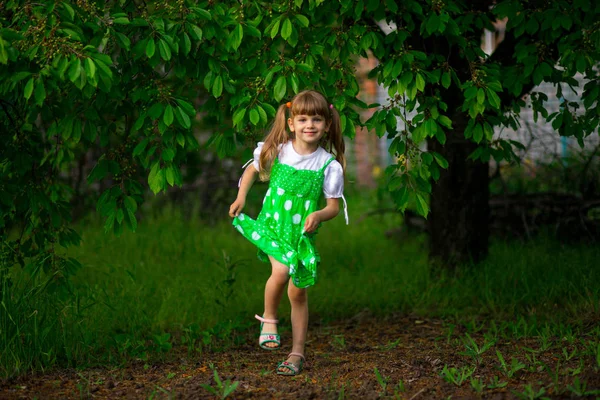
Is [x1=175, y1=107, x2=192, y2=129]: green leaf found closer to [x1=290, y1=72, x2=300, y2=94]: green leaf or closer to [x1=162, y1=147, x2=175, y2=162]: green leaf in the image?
[x1=162, y1=147, x2=175, y2=162]: green leaf

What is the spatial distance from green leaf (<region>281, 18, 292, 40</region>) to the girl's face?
0.39 m

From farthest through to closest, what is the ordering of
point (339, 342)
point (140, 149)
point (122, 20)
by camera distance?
point (339, 342) < point (140, 149) < point (122, 20)

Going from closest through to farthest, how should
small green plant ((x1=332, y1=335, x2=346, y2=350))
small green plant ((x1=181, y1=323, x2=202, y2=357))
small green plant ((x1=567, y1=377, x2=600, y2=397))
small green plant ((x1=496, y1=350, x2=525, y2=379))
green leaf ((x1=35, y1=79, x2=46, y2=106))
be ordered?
1. small green plant ((x1=567, y1=377, x2=600, y2=397))
2. green leaf ((x1=35, y1=79, x2=46, y2=106))
3. small green plant ((x1=496, y1=350, x2=525, y2=379))
4. small green plant ((x1=181, y1=323, x2=202, y2=357))
5. small green plant ((x1=332, y1=335, x2=346, y2=350))

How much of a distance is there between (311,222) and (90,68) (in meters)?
1.20

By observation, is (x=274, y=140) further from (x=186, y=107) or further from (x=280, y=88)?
(x=186, y=107)

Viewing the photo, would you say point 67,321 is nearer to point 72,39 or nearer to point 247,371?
point 247,371

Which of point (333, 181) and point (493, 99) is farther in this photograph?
point (493, 99)

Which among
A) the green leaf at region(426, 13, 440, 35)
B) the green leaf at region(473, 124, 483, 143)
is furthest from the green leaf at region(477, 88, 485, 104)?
the green leaf at region(426, 13, 440, 35)

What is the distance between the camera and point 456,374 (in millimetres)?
3910

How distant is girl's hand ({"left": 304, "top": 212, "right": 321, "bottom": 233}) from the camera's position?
389 centimetres

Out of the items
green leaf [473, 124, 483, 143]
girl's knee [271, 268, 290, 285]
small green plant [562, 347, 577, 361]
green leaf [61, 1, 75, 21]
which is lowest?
small green plant [562, 347, 577, 361]

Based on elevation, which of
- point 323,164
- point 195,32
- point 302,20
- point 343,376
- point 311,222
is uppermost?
point 302,20

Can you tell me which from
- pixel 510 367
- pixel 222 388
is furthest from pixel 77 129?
pixel 510 367

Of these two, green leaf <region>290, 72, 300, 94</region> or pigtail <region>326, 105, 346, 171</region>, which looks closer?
green leaf <region>290, 72, 300, 94</region>
